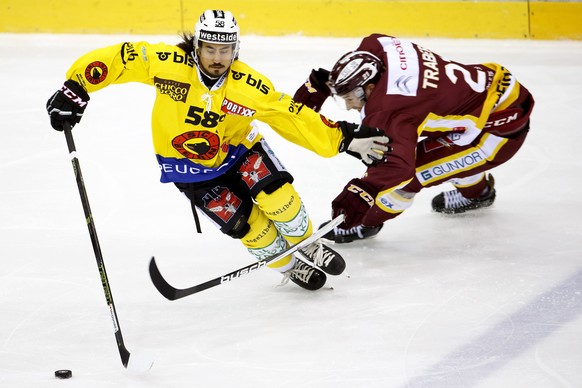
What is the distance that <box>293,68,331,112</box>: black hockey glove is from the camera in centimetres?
432

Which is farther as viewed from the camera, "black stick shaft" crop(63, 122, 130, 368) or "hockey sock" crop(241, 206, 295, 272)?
"hockey sock" crop(241, 206, 295, 272)

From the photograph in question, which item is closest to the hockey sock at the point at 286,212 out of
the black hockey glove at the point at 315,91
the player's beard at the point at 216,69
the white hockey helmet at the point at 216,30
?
the player's beard at the point at 216,69

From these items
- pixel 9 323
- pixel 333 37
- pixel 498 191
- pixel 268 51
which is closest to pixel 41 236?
pixel 9 323

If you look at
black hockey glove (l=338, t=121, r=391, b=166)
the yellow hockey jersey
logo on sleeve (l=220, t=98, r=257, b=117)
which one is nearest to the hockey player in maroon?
black hockey glove (l=338, t=121, r=391, b=166)

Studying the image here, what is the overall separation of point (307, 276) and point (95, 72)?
1.10m

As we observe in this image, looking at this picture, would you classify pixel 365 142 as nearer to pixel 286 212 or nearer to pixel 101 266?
pixel 286 212

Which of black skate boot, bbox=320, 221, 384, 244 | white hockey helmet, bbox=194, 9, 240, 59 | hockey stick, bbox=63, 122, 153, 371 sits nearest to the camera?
hockey stick, bbox=63, 122, 153, 371

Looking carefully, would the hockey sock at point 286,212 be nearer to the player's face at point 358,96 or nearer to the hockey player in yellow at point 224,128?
the hockey player in yellow at point 224,128

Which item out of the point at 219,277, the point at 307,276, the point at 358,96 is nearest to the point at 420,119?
the point at 358,96

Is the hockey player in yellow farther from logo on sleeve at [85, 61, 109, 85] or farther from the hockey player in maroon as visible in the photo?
the hockey player in maroon

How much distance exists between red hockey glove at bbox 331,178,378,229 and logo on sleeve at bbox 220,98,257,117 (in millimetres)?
541

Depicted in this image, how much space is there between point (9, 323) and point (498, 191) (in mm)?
2623

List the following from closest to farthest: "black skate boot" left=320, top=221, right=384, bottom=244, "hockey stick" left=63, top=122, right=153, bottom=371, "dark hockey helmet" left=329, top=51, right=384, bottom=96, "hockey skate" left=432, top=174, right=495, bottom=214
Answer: "hockey stick" left=63, top=122, right=153, bottom=371 → "dark hockey helmet" left=329, top=51, right=384, bottom=96 → "black skate boot" left=320, top=221, right=384, bottom=244 → "hockey skate" left=432, top=174, right=495, bottom=214

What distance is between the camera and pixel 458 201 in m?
4.60
